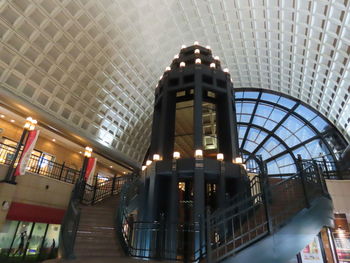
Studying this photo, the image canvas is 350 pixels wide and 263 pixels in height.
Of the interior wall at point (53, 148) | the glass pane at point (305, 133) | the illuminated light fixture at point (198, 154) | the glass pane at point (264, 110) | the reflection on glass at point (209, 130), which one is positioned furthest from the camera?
the glass pane at point (264, 110)

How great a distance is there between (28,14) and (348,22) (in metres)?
16.7

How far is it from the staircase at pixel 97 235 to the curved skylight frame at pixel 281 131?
45.3 ft

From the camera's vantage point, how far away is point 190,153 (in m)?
11.0

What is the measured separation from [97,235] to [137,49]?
13.3m

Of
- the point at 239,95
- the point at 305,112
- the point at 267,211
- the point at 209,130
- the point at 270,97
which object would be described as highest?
the point at 239,95

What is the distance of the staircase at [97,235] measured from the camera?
6.43 metres

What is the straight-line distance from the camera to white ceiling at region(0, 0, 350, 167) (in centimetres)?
1120

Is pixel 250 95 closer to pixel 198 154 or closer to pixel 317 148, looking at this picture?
pixel 317 148

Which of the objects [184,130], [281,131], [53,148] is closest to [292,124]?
[281,131]

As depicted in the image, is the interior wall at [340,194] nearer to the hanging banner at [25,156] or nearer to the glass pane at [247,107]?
the glass pane at [247,107]

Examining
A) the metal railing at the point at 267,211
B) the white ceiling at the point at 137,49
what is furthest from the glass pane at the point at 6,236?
the metal railing at the point at 267,211

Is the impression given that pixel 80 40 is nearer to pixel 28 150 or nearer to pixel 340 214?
pixel 28 150

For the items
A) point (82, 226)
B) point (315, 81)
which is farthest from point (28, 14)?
point (315, 81)

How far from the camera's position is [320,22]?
11797 millimetres
